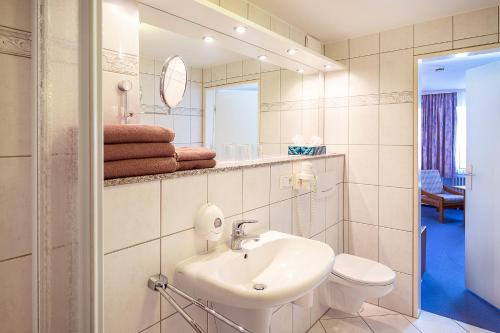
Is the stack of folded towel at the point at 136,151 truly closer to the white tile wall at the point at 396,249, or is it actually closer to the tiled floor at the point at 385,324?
the tiled floor at the point at 385,324

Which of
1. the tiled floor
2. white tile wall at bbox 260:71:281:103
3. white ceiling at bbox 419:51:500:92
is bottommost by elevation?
the tiled floor

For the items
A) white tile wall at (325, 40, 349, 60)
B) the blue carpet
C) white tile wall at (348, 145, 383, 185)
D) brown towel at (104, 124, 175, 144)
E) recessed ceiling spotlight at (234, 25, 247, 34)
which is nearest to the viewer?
brown towel at (104, 124, 175, 144)

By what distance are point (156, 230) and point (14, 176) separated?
44 cm

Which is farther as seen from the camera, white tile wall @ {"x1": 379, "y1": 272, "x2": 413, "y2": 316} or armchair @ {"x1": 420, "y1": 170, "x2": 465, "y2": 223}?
armchair @ {"x1": 420, "y1": 170, "x2": 465, "y2": 223}

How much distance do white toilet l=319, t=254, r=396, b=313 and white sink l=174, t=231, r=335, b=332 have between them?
723 mm

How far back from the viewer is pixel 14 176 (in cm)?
81

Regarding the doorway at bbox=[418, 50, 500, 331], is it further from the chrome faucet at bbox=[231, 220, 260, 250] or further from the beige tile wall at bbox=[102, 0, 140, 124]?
the beige tile wall at bbox=[102, 0, 140, 124]

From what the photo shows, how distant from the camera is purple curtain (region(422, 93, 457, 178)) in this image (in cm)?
581

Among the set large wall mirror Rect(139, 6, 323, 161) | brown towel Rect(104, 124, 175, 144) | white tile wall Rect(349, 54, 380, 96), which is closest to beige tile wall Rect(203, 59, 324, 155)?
large wall mirror Rect(139, 6, 323, 161)

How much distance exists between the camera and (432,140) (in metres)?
5.97

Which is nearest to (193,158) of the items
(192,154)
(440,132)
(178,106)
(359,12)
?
(192,154)

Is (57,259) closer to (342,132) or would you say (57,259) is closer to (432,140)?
(342,132)

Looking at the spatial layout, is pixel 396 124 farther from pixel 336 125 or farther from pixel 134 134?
pixel 134 134

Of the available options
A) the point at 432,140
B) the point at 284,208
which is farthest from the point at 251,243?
the point at 432,140
